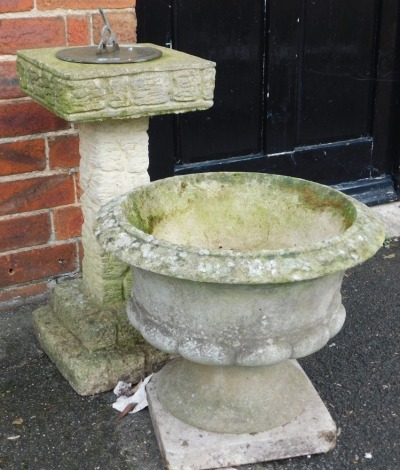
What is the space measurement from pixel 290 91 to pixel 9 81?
143 cm

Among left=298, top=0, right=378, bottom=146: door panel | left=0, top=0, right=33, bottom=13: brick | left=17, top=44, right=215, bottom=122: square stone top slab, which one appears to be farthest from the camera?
left=298, top=0, right=378, bottom=146: door panel

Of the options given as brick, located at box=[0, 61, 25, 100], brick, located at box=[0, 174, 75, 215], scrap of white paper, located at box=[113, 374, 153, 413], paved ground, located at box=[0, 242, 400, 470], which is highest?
brick, located at box=[0, 61, 25, 100]

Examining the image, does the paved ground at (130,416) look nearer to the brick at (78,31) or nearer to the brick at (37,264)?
the brick at (37,264)

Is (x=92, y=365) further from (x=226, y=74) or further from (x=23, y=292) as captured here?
(x=226, y=74)

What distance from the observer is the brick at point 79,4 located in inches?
97.4

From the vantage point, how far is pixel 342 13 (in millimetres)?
3428

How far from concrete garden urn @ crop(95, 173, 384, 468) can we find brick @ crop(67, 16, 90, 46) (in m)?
0.70

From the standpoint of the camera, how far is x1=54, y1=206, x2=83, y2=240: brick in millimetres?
2799

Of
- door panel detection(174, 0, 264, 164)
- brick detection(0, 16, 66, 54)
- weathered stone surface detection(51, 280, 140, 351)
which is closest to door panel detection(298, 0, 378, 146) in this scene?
door panel detection(174, 0, 264, 164)

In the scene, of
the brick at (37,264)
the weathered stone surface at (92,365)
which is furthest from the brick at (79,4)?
the weathered stone surface at (92,365)

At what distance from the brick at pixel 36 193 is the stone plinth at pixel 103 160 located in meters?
0.32

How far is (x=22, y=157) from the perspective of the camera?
263 cm

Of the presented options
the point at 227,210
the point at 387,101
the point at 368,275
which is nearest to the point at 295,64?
the point at 387,101

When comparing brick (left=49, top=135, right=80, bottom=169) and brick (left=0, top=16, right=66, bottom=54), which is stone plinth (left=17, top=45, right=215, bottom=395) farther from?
brick (left=49, top=135, right=80, bottom=169)
